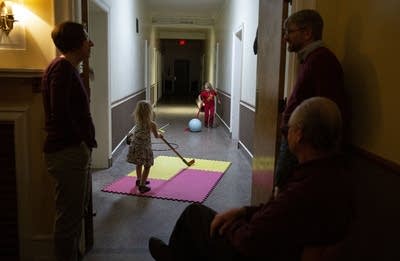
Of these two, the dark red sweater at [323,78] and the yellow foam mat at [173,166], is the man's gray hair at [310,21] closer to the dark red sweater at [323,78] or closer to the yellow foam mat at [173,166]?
the dark red sweater at [323,78]

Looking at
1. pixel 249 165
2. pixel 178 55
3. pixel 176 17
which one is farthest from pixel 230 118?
pixel 178 55

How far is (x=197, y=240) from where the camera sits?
1668 millimetres

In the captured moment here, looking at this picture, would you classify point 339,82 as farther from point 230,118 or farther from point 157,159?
point 230,118

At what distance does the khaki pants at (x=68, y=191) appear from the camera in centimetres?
204

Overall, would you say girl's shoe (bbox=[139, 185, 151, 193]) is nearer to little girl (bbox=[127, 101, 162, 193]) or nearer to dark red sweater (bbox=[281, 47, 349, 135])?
little girl (bbox=[127, 101, 162, 193])

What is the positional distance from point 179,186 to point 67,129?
89.2 inches

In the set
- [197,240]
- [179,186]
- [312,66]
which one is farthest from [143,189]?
[312,66]

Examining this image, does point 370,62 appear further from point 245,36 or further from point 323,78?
point 245,36

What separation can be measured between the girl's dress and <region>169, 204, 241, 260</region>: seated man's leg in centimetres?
216

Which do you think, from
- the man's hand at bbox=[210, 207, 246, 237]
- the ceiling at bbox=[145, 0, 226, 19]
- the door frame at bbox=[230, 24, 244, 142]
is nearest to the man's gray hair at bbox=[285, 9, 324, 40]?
the man's hand at bbox=[210, 207, 246, 237]

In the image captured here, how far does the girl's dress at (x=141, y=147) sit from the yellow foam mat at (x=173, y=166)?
0.61 m

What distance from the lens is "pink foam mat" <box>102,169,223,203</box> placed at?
150 inches

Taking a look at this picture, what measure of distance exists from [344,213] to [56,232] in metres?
1.54

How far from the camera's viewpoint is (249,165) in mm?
5195
